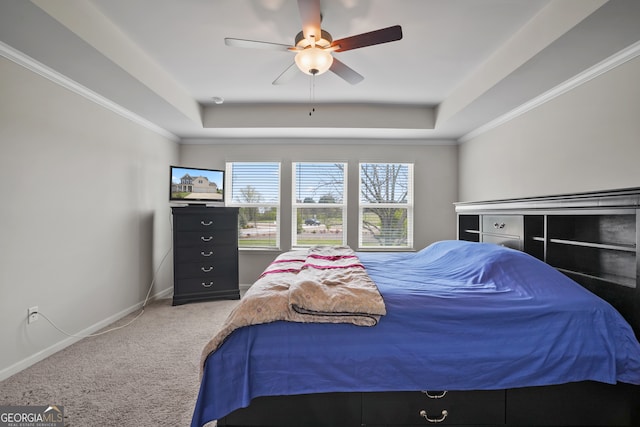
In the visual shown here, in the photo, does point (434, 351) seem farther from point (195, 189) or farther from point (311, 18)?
point (195, 189)

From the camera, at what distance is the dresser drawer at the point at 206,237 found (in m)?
3.72

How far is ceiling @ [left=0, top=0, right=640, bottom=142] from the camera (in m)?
1.93

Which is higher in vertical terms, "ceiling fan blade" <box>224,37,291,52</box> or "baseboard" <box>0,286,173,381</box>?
"ceiling fan blade" <box>224,37,291,52</box>

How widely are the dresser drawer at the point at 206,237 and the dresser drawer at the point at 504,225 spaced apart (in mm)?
3038

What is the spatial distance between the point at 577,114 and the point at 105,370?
14.1 ft

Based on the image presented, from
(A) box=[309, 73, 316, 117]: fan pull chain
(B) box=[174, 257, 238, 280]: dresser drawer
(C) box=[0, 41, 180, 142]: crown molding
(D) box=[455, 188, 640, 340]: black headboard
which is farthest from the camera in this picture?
(B) box=[174, 257, 238, 280]: dresser drawer

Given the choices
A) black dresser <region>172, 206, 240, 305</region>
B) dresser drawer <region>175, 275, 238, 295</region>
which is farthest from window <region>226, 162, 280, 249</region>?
dresser drawer <region>175, 275, 238, 295</region>

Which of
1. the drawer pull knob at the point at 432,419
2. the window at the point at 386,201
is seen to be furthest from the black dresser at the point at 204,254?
the drawer pull knob at the point at 432,419

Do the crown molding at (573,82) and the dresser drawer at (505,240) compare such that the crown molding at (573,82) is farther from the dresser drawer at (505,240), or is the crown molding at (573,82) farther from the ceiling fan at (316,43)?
the ceiling fan at (316,43)

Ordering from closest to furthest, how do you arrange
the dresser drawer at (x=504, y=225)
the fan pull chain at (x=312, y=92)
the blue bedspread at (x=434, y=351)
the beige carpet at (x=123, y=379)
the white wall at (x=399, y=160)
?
the blue bedspread at (x=434, y=351) → the beige carpet at (x=123, y=379) → the dresser drawer at (x=504, y=225) → the fan pull chain at (x=312, y=92) → the white wall at (x=399, y=160)

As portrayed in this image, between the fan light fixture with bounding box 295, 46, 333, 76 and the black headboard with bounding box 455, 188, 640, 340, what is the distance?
187 centimetres

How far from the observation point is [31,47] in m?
2.07

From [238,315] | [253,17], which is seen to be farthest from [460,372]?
[253,17]

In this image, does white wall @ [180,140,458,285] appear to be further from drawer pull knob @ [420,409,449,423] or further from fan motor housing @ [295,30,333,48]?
drawer pull knob @ [420,409,449,423]
